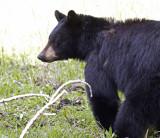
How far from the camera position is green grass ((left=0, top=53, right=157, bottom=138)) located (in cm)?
505

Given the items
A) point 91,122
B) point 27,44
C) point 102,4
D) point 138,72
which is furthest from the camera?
point 102,4

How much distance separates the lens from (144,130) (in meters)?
4.63

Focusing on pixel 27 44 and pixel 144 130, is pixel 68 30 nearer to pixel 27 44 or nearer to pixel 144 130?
pixel 144 130

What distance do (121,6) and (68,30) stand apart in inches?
160

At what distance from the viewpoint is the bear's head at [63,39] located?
5.94 m

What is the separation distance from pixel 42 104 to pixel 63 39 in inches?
31.4

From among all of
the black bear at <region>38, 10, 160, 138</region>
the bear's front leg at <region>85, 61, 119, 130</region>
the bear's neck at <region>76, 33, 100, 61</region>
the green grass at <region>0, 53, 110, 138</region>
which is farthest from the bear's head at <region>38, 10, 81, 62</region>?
the bear's front leg at <region>85, 61, 119, 130</region>

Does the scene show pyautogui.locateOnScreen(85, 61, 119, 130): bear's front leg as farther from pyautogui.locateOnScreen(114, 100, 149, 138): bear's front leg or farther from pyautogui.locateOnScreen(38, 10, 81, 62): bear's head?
pyautogui.locateOnScreen(38, 10, 81, 62): bear's head

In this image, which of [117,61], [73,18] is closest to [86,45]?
[73,18]

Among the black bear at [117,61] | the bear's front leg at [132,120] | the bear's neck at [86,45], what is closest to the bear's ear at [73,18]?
the black bear at [117,61]

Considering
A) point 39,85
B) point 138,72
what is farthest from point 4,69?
point 138,72

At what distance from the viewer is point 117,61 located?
4926mm

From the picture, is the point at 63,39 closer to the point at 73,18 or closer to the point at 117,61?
the point at 73,18

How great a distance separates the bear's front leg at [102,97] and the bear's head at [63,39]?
2.40 ft
